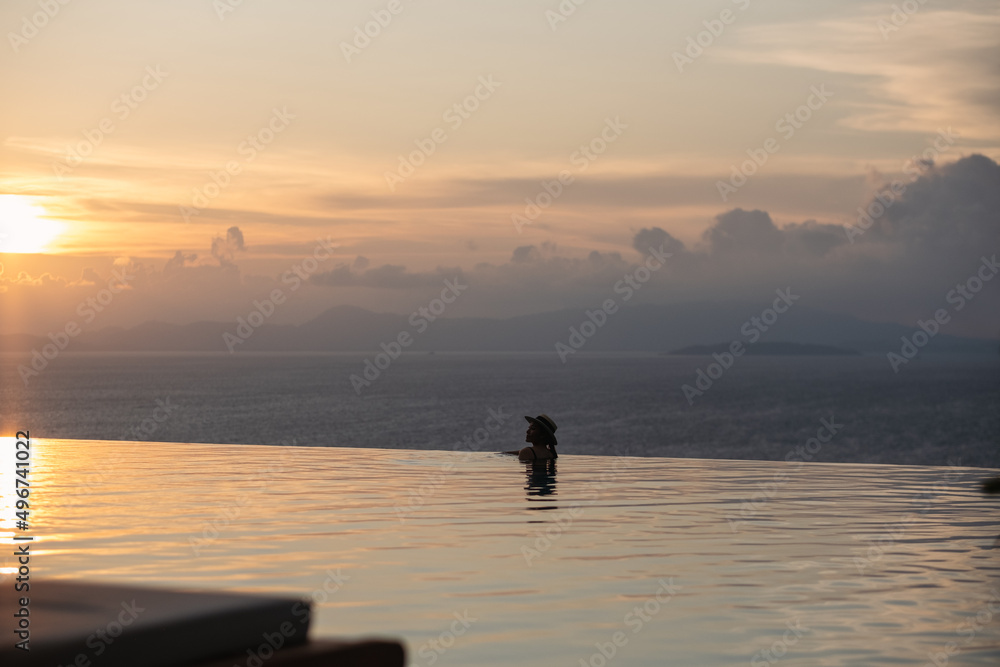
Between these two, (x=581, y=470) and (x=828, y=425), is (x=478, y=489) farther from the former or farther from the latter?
(x=828, y=425)

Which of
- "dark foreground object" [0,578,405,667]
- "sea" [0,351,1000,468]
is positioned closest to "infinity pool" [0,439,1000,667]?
"dark foreground object" [0,578,405,667]

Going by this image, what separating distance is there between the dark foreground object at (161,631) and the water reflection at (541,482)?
12.3m

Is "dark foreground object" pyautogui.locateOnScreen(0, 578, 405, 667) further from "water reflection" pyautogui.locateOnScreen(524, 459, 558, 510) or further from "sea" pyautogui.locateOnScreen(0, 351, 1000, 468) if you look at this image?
"sea" pyautogui.locateOnScreen(0, 351, 1000, 468)

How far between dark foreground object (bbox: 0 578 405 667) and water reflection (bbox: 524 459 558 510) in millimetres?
12295

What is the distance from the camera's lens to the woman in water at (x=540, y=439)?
78.0 ft

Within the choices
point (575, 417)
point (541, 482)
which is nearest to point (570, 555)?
point (541, 482)

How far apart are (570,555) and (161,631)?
28.6 ft

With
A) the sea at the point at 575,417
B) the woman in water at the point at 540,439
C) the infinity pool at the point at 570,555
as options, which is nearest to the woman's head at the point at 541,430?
the woman in water at the point at 540,439

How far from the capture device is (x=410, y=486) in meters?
18.9

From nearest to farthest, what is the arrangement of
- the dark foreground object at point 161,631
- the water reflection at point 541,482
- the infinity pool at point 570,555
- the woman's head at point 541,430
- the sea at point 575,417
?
1. the dark foreground object at point 161,631
2. the infinity pool at point 570,555
3. the water reflection at point 541,482
4. the woman's head at point 541,430
5. the sea at point 575,417

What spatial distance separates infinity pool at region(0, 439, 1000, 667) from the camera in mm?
8125

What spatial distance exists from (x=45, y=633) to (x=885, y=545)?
11365mm

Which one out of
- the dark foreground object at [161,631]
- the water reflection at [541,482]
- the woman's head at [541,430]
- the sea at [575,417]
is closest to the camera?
the dark foreground object at [161,631]

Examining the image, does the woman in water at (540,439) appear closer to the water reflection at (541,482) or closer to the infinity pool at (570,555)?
the water reflection at (541,482)
